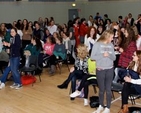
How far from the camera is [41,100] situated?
6375 millimetres

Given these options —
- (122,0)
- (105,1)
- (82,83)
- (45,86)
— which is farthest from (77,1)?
(82,83)

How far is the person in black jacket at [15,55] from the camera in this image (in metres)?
7.03

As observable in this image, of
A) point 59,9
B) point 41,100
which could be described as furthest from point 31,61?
point 59,9

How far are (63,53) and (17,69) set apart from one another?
1.90m

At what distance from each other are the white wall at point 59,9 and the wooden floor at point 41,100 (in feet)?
27.5

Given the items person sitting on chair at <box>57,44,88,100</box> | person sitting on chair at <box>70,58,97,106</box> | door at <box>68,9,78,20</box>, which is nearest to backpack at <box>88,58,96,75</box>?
person sitting on chair at <box>70,58,97,106</box>

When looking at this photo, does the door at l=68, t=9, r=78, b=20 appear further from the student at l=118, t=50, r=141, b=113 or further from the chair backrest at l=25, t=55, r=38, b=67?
the student at l=118, t=50, r=141, b=113

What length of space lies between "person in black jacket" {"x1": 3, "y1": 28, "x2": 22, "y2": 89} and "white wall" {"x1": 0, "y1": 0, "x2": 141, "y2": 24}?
8274mm

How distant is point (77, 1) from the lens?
18953 millimetres

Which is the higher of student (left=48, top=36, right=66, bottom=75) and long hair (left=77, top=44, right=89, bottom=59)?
long hair (left=77, top=44, right=89, bottom=59)

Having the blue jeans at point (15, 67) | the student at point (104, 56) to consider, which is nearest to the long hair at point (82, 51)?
the student at point (104, 56)

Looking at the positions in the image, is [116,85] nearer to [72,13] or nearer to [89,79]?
[89,79]

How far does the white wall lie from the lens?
609 inches

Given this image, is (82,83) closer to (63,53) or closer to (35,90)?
(35,90)
